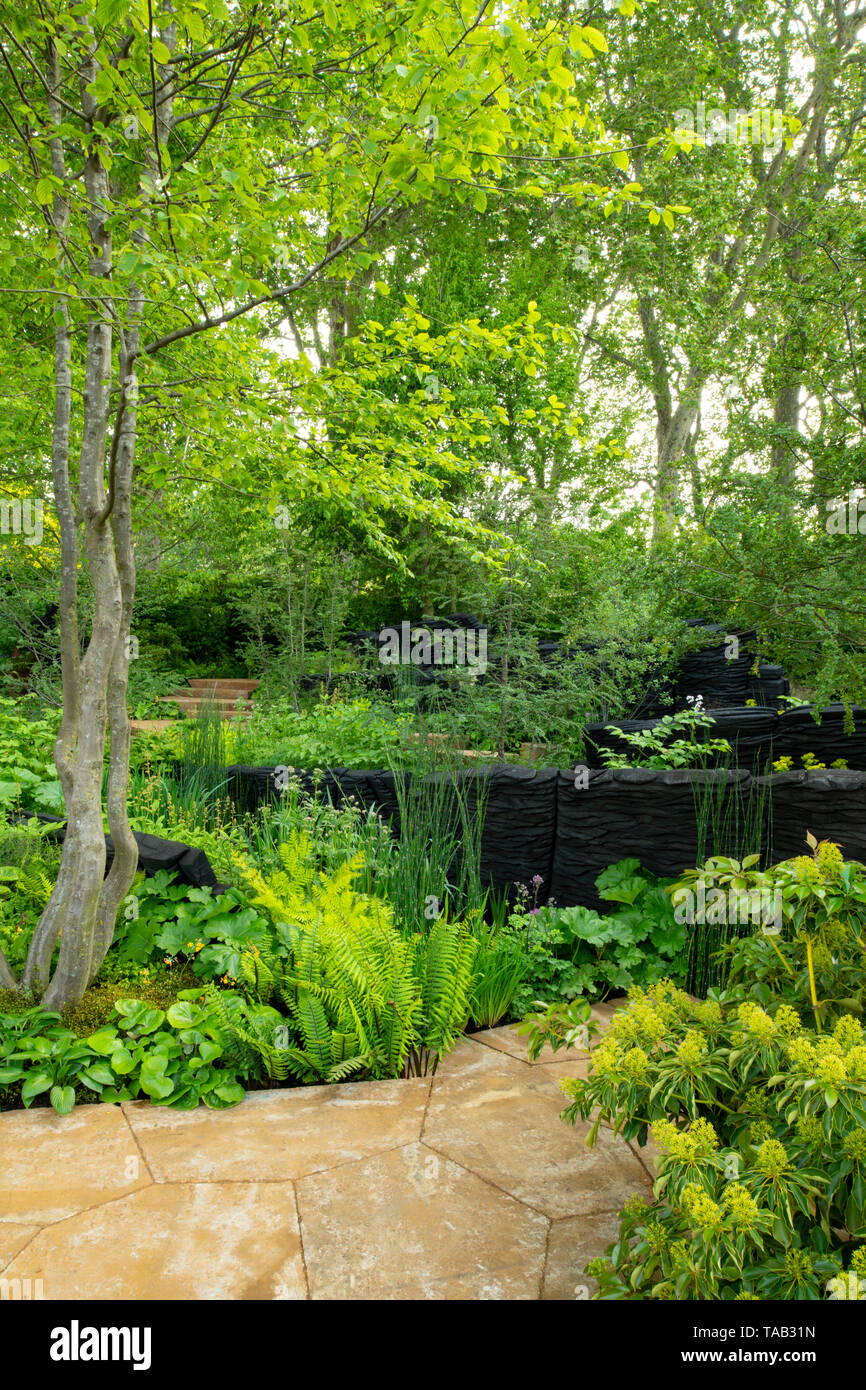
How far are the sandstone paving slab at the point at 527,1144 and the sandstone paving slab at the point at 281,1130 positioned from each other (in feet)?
0.32

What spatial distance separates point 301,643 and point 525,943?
691 centimetres

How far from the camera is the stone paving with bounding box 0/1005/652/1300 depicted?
1.57m

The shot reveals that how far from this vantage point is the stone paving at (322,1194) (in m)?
1.57

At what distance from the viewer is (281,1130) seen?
6.89 ft

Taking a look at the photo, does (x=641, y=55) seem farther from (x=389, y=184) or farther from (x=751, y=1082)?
(x=751, y=1082)

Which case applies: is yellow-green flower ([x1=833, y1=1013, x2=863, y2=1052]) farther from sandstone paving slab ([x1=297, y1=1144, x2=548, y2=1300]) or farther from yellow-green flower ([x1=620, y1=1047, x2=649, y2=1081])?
sandstone paving slab ([x1=297, y1=1144, x2=548, y2=1300])

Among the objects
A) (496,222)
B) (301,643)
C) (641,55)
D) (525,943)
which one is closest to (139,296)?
(525,943)

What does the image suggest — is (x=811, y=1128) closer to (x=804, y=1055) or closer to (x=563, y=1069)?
(x=804, y=1055)

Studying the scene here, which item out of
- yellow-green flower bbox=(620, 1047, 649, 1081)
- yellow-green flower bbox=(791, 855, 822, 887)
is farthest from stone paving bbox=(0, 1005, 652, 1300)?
yellow-green flower bbox=(791, 855, 822, 887)

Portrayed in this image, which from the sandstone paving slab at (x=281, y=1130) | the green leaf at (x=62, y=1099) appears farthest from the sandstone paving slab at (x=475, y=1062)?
the green leaf at (x=62, y=1099)

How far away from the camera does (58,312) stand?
2.26 meters

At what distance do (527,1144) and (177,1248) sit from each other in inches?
34.6

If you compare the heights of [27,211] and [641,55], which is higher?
[641,55]

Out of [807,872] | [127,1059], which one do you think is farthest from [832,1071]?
[127,1059]
